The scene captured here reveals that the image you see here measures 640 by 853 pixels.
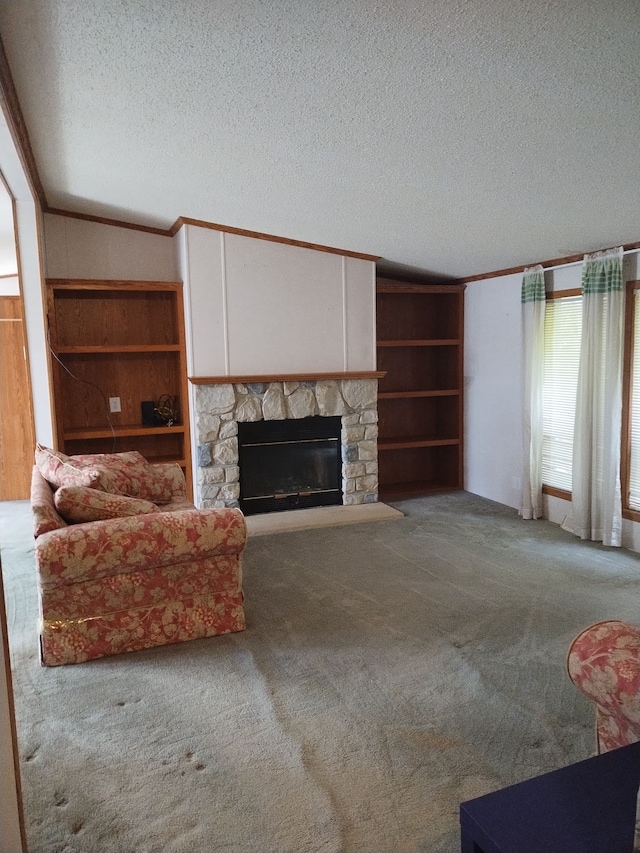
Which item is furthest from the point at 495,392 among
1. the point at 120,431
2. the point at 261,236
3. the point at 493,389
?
A: the point at 120,431

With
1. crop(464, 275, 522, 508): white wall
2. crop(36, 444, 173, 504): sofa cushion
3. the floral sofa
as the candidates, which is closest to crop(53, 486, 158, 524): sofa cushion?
the floral sofa

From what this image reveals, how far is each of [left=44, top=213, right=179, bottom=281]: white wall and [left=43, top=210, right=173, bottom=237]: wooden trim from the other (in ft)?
0.08

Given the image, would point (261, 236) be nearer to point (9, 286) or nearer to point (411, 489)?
point (9, 286)

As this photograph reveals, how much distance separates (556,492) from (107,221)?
4465 mm

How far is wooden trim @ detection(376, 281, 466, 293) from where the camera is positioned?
593 cm

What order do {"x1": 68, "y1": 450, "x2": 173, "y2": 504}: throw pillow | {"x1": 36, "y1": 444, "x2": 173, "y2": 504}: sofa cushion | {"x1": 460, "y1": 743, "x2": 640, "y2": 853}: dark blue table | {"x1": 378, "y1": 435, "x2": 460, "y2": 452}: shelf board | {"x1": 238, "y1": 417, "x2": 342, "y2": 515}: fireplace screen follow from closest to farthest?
1. {"x1": 460, "y1": 743, "x2": 640, "y2": 853}: dark blue table
2. {"x1": 36, "y1": 444, "x2": 173, "y2": 504}: sofa cushion
3. {"x1": 68, "y1": 450, "x2": 173, "y2": 504}: throw pillow
4. {"x1": 238, "y1": 417, "x2": 342, "y2": 515}: fireplace screen
5. {"x1": 378, "y1": 435, "x2": 460, "y2": 452}: shelf board

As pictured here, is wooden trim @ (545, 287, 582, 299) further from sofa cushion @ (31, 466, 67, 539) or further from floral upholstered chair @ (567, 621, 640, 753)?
sofa cushion @ (31, 466, 67, 539)

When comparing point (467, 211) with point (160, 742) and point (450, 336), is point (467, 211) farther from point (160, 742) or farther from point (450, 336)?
point (160, 742)

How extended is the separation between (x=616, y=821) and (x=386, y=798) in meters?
0.81

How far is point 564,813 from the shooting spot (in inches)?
55.9

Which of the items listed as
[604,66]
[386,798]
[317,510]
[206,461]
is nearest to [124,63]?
[604,66]

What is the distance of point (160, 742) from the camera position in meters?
2.29

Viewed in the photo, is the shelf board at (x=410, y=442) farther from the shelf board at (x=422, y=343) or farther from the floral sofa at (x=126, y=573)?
the floral sofa at (x=126, y=573)

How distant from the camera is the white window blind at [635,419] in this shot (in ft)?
14.0
